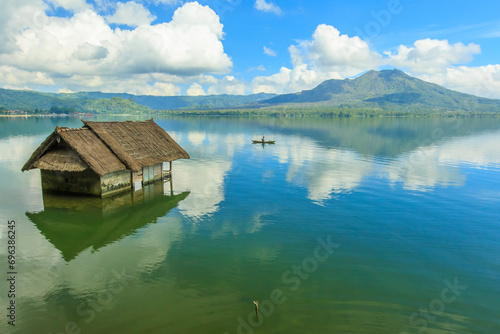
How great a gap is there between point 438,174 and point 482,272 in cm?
A: 2860

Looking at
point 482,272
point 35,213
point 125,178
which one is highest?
point 125,178

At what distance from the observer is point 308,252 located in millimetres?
19031

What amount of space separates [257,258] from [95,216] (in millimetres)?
14521

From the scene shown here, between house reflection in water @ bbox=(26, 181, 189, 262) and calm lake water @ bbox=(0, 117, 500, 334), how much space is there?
0.15m

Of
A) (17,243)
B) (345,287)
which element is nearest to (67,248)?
(17,243)

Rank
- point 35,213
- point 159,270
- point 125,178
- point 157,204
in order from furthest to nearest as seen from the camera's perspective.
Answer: point 125,178
point 157,204
point 35,213
point 159,270

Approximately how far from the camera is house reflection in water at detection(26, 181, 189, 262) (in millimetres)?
20344

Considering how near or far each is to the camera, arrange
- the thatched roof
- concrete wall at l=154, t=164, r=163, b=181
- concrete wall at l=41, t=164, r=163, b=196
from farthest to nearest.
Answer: concrete wall at l=154, t=164, r=163, b=181 → concrete wall at l=41, t=164, r=163, b=196 → the thatched roof

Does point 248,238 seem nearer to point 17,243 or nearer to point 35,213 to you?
point 17,243

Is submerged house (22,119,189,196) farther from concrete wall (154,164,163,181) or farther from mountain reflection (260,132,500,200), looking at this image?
mountain reflection (260,132,500,200)

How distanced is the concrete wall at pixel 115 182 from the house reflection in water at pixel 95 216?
628mm

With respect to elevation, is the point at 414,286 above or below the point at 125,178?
below

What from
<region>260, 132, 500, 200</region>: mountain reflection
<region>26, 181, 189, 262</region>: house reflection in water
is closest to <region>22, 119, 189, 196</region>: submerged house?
<region>26, 181, 189, 262</region>: house reflection in water

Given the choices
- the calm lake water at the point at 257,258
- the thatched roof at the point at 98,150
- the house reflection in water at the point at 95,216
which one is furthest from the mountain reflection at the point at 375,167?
the thatched roof at the point at 98,150
